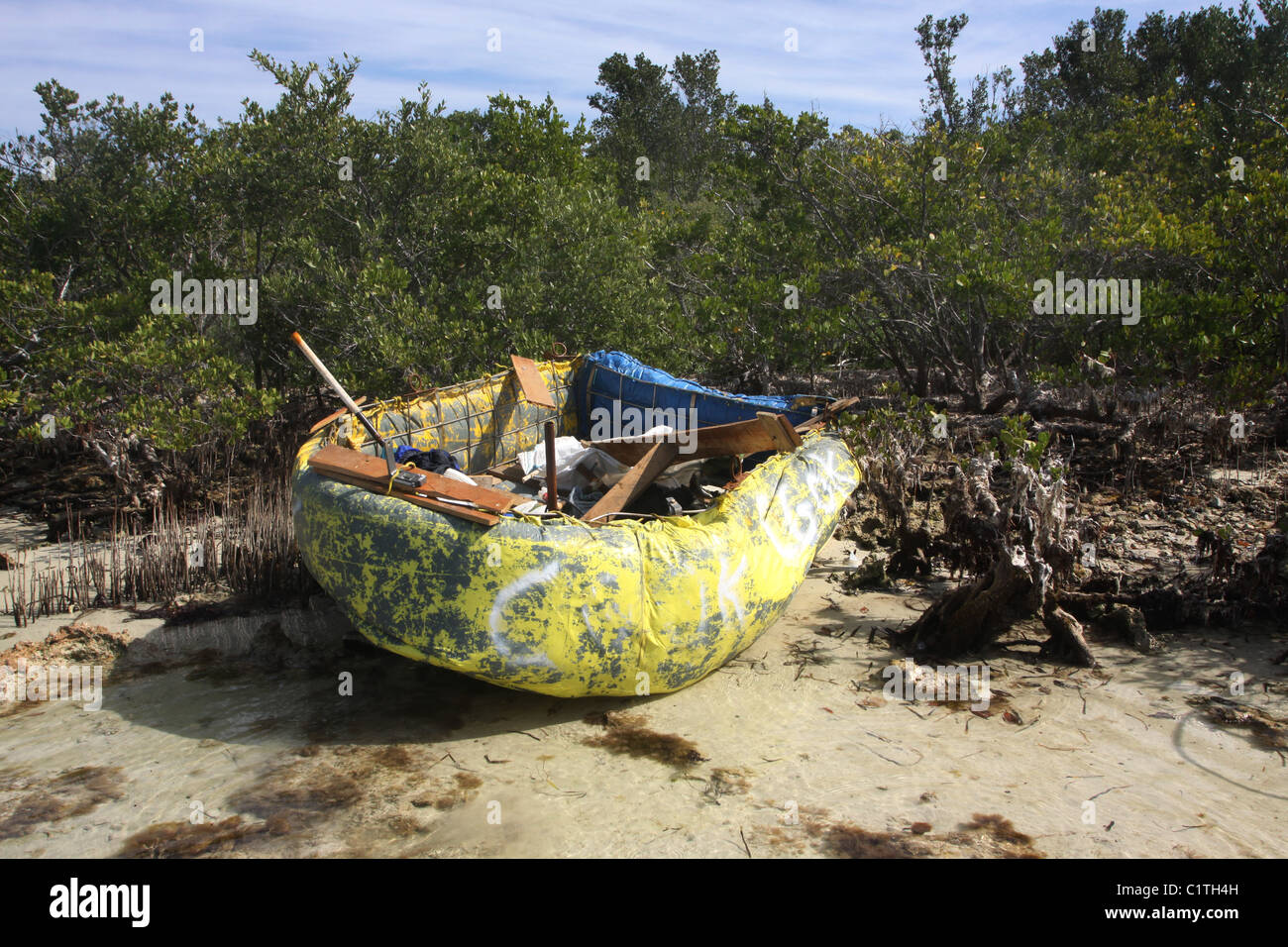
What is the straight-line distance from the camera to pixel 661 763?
13.7 feet

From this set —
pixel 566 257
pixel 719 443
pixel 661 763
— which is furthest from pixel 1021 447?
pixel 566 257

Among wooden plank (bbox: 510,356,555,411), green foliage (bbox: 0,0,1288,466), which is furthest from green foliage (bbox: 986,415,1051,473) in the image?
wooden plank (bbox: 510,356,555,411)

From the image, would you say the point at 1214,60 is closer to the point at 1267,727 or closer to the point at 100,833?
the point at 1267,727

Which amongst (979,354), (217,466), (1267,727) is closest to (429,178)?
(217,466)

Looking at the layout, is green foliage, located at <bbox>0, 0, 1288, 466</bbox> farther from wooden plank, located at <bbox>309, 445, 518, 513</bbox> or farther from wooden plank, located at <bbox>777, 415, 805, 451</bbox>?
wooden plank, located at <bbox>309, 445, 518, 513</bbox>

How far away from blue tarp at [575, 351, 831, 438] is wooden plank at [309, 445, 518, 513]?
2859 mm

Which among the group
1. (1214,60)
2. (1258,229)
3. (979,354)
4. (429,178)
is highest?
(1214,60)

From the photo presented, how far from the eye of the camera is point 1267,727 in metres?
4.21

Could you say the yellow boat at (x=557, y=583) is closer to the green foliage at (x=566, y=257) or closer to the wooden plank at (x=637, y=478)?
the wooden plank at (x=637, y=478)

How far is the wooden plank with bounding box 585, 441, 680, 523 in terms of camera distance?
17.2 ft

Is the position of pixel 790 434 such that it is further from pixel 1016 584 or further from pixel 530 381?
pixel 530 381

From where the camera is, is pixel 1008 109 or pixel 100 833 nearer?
pixel 100 833

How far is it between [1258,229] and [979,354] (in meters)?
2.79

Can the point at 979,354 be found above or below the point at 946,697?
above
